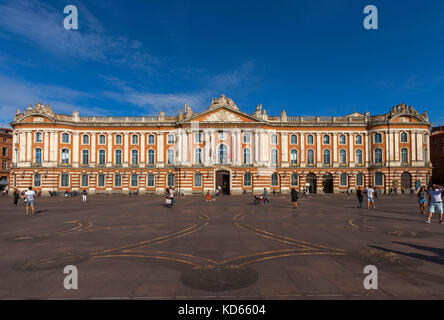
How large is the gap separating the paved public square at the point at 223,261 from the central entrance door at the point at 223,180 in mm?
32198

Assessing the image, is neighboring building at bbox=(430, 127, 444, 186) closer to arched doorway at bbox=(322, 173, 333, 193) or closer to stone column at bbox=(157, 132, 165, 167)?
arched doorway at bbox=(322, 173, 333, 193)

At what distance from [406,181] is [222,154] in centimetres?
3493

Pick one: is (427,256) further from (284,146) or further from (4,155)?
(4,155)

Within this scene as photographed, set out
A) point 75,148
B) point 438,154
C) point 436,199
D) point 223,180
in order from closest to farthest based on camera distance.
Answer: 1. point 436,199
2. point 223,180
3. point 75,148
4. point 438,154

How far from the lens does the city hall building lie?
44250 millimetres

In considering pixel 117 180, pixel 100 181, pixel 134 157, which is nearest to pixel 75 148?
pixel 100 181

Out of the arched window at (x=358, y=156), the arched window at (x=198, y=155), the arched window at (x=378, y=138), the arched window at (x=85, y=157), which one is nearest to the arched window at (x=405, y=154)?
the arched window at (x=378, y=138)

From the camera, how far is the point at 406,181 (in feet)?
148

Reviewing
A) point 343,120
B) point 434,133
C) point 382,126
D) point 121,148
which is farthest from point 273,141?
point 434,133

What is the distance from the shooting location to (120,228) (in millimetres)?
12328

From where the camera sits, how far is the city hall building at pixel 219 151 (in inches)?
1742

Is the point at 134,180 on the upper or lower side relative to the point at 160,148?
lower
